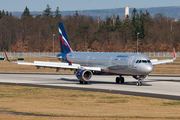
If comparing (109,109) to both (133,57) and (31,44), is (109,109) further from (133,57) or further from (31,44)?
(31,44)

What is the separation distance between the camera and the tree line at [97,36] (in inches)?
6373

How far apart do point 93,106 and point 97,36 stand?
150 meters

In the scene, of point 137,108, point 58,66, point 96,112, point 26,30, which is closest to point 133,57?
point 58,66

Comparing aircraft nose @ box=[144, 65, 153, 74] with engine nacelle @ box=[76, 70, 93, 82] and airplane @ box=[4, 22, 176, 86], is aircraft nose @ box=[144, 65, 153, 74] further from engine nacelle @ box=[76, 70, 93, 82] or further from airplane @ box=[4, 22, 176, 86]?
engine nacelle @ box=[76, 70, 93, 82]

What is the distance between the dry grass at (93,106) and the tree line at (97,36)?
124672 millimetres

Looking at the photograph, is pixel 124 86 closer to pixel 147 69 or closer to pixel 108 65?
pixel 147 69

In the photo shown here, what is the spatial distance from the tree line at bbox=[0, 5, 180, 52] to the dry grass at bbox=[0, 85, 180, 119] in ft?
409

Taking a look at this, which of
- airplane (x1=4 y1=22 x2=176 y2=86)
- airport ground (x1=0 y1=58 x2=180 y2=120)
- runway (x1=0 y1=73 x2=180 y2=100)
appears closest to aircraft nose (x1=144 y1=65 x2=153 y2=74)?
airplane (x1=4 y1=22 x2=176 y2=86)

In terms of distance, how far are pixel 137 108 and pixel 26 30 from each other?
179302 millimetres

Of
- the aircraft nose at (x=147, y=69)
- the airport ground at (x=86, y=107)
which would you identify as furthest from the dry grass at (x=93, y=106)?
the aircraft nose at (x=147, y=69)

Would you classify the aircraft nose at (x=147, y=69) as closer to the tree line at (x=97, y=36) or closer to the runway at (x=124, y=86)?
the runway at (x=124, y=86)

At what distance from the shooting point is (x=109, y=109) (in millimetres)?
22500

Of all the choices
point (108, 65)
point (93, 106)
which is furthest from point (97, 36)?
point (93, 106)

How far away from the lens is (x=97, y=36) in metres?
173
